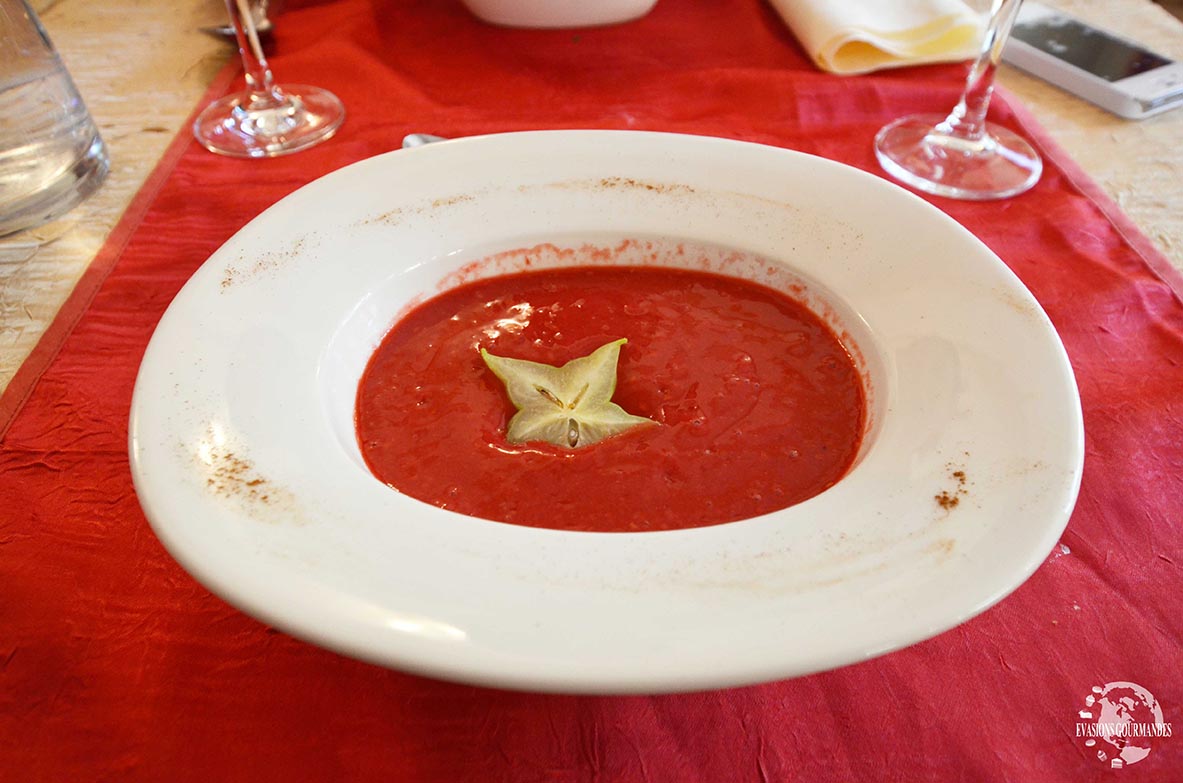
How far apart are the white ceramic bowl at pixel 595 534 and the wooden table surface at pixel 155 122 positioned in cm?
47

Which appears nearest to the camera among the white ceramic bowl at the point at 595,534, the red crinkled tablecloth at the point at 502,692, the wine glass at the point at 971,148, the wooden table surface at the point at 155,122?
the white ceramic bowl at the point at 595,534

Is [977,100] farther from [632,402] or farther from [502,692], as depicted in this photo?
[502,692]

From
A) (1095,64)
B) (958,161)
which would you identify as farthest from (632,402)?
(1095,64)

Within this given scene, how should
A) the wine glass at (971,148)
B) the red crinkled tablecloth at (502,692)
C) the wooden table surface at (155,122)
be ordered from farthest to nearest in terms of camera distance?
the wine glass at (971,148) < the wooden table surface at (155,122) < the red crinkled tablecloth at (502,692)

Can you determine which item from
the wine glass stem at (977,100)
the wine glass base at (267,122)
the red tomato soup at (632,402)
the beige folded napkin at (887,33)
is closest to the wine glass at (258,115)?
the wine glass base at (267,122)

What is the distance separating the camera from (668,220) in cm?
105

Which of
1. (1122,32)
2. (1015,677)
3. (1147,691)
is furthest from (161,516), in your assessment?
(1122,32)

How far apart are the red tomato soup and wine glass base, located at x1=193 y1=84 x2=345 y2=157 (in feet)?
2.01

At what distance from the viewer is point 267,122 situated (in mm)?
1490

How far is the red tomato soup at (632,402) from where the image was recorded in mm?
807

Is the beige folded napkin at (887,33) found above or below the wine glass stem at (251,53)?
below

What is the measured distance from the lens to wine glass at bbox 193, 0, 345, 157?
4.75 ft

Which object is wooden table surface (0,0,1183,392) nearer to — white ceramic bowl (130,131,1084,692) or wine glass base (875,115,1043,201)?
wine glass base (875,115,1043,201)

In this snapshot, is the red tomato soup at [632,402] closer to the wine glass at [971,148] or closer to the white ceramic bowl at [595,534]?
the white ceramic bowl at [595,534]
